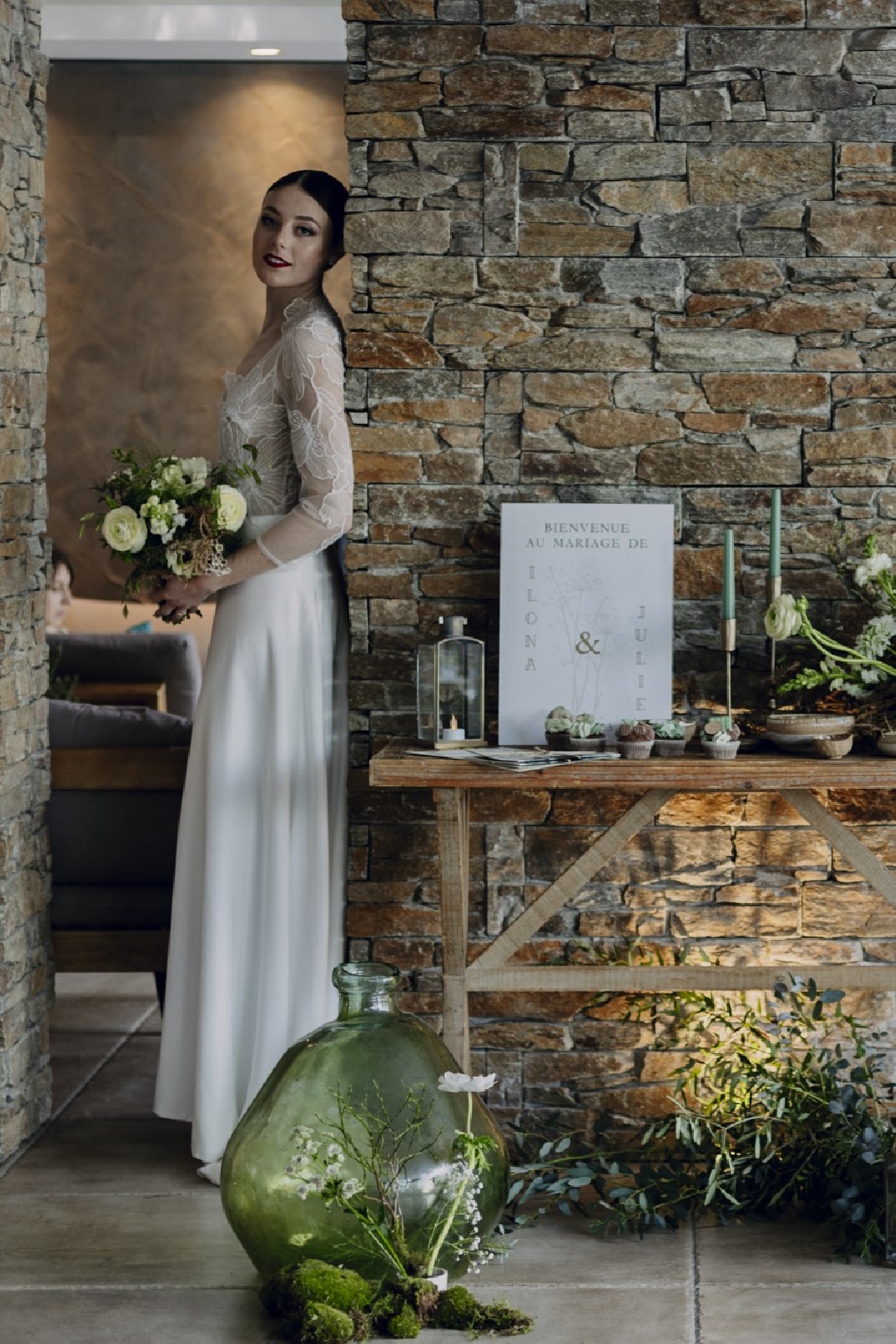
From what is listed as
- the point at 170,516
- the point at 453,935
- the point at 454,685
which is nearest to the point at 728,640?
the point at 454,685

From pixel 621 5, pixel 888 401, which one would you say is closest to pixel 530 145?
pixel 621 5

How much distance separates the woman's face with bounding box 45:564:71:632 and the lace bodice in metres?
2.99

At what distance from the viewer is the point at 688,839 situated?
320 cm

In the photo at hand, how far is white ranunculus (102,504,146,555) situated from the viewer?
118 inches

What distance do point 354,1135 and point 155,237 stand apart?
506 centimetres

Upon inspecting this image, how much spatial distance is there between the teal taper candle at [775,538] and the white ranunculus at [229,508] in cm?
103

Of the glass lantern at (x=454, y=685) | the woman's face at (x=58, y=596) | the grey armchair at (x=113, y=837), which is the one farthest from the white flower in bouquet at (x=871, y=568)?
the woman's face at (x=58, y=596)

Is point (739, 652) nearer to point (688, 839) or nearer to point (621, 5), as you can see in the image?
point (688, 839)

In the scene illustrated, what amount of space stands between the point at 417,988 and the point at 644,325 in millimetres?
1436

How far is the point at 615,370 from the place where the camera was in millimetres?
3137

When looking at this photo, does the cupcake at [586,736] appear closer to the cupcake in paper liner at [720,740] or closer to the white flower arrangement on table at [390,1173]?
the cupcake in paper liner at [720,740]

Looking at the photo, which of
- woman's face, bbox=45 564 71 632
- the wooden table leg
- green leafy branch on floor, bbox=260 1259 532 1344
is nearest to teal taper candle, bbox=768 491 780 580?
the wooden table leg

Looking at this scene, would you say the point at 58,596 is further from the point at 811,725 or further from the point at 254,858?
the point at 811,725

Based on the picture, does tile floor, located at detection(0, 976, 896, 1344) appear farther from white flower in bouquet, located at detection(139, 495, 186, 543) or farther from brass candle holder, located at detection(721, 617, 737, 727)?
white flower in bouquet, located at detection(139, 495, 186, 543)
